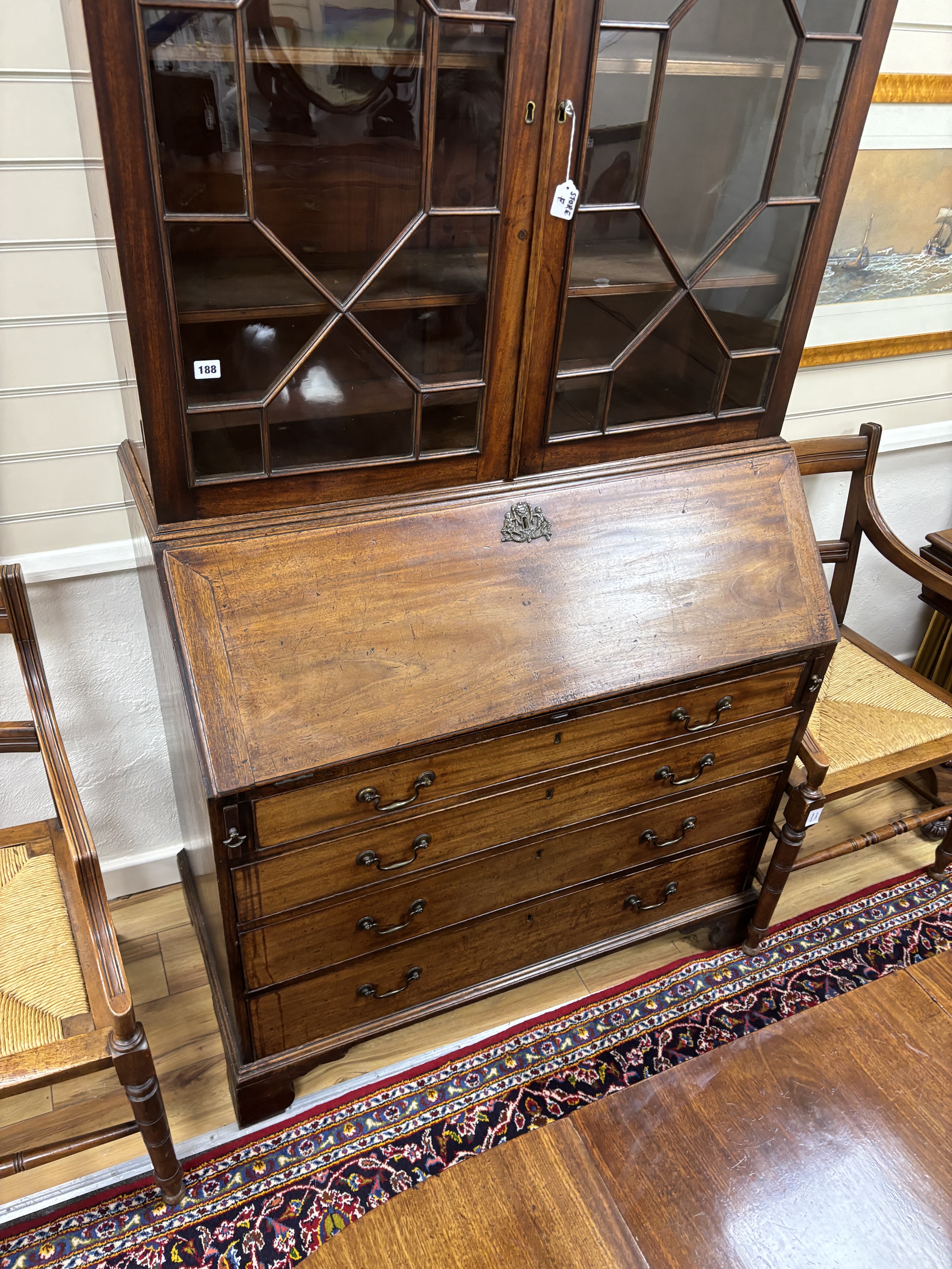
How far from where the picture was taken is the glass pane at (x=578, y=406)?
151 centimetres

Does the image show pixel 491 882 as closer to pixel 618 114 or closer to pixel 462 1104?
pixel 462 1104

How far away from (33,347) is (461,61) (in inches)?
33.8

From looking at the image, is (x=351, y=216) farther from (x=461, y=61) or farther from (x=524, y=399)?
(x=524, y=399)

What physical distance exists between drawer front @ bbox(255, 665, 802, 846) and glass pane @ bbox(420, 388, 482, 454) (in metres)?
0.50

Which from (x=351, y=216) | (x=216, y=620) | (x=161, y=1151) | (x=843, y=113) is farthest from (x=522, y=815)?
(x=843, y=113)

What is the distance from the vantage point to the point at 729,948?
7.13 ft

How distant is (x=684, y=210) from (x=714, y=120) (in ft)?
0.45

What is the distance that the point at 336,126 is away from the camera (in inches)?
46.4

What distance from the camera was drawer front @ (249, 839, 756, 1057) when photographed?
1658 mm

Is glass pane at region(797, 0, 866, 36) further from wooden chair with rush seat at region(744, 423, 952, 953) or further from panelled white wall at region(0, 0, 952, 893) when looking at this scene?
wooden chair with rush seat at region(744, 423, 952, 953)

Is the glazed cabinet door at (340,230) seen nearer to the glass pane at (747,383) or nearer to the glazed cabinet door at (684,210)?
the glazed cabinet door at (684,210)

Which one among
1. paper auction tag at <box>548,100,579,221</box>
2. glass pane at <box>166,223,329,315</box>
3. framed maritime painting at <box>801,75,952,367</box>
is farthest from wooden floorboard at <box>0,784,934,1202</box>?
paper auction tag at <box>548,100,579,221</box>

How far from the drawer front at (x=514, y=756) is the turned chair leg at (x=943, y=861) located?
0.91 m

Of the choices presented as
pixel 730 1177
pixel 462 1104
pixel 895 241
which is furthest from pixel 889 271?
pixel 462 1104
